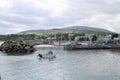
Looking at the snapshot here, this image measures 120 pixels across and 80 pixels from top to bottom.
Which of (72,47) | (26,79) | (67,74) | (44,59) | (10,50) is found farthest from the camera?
(72,47)

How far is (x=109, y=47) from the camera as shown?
7402 inches

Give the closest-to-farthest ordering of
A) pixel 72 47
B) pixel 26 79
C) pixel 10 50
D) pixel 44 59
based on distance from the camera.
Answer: pixel 26 79
pixel 44 59
pixel 10 50
pixel 72 47

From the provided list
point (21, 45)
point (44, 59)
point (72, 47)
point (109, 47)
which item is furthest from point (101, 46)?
point (44, 59)

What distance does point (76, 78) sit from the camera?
6050cm

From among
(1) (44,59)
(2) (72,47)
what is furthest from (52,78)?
(2) (72,47)

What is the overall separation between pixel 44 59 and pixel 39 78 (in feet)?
149

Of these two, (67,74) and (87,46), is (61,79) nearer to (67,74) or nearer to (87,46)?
(67,74)

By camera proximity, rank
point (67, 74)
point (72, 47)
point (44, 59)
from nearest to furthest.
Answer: point (67, 74) → point (44, 59) → point (72, 47)

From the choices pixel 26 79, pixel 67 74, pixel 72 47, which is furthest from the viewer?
pixel 72 47

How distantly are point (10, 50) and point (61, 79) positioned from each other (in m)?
90.1

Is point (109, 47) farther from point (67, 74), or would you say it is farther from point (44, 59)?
point (67, 74)

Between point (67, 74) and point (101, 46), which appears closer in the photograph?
point (67, 74)

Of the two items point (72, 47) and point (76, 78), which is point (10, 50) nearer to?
point (72, 47)

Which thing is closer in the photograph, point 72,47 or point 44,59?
point 44,59
